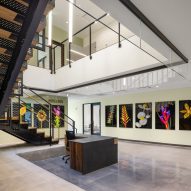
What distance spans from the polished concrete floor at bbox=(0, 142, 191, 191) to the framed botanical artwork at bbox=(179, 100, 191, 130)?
2503mm

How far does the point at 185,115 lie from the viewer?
26.2 ft

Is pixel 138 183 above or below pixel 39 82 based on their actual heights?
below

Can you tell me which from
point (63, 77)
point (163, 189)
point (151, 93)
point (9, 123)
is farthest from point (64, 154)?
point (151, 93)

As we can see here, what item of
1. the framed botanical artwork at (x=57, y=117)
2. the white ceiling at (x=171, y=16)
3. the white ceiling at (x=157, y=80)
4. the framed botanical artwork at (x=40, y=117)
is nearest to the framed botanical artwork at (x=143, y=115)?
the white ceiling at (x=157, y=80)

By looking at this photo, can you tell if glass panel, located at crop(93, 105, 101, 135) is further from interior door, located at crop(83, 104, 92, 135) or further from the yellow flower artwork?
the yellow flower artwork

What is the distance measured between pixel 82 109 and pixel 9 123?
7710 millimetres

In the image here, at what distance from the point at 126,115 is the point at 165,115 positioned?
7.35ft

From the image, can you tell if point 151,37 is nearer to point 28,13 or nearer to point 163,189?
point 28,13

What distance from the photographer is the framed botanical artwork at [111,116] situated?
35.5 ft

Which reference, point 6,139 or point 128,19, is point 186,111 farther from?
point 6,139

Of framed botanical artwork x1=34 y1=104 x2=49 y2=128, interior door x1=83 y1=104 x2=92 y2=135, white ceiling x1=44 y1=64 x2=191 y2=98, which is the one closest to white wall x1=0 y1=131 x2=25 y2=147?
framed botanical artwork x1=34 y1=104 x2=49 y2=128

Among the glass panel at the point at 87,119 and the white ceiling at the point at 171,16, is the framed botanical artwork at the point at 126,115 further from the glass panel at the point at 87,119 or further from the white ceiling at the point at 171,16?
the white ceiling at the point at 171,16

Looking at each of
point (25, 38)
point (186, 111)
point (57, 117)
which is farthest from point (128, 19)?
point (57, 117)

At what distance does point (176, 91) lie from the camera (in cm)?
834
